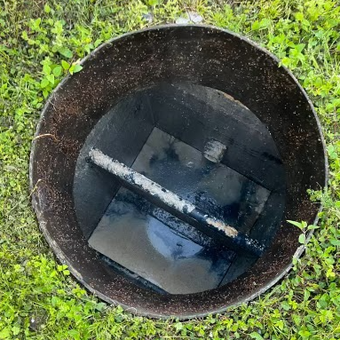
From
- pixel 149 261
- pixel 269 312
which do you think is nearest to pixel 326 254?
pixel 269 312

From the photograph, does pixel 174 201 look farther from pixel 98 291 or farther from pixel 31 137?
pixel 31 137

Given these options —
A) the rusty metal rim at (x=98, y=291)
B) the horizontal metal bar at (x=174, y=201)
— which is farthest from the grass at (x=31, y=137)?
the horizontal metal bar at (x=174, y=201)

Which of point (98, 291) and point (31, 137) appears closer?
point (98, 291)

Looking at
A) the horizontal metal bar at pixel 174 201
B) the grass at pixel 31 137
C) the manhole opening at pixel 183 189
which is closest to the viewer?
the grass at pixel 31 137

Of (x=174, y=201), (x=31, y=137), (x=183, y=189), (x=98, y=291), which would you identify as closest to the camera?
(x=98, y=291)

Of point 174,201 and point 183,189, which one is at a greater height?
point 174,201

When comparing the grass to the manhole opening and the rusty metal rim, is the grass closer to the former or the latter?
the rusty metal rim

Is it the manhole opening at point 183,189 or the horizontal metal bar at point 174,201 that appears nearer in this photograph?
the horizontal metal bar at point 174,201

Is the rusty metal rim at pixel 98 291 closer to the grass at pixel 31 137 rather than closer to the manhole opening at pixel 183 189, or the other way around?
the grass at pixel 31 137

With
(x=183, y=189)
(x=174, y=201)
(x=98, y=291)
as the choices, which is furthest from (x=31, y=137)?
(x=183, y=189)
